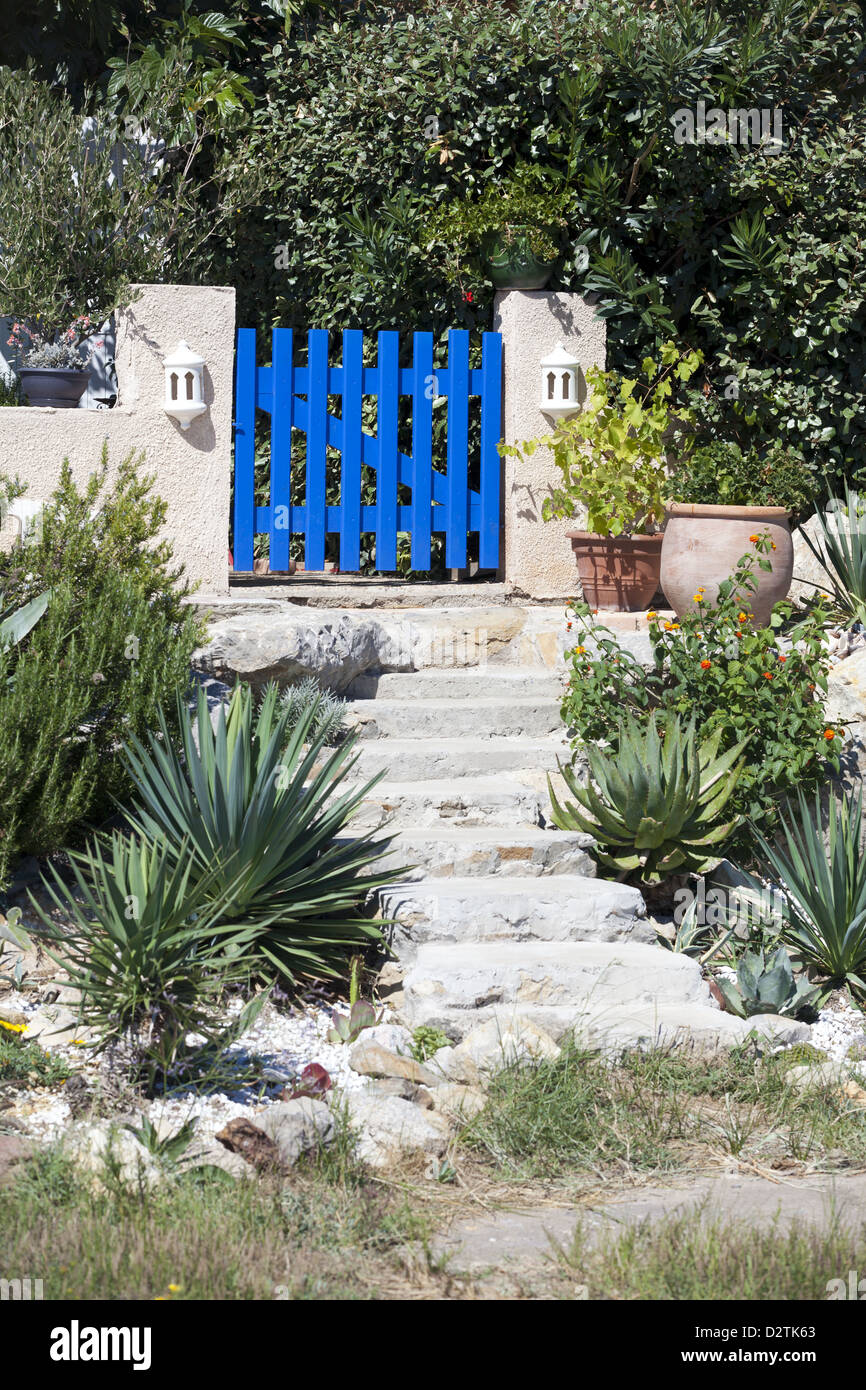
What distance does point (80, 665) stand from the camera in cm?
473

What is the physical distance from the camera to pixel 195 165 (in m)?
8.43

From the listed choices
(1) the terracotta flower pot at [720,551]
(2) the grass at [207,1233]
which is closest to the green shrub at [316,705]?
(1) the terracotta flower pot at [720,551]

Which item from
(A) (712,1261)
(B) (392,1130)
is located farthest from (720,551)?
(A) (712,1261)

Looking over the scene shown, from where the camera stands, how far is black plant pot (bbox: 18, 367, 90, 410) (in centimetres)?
689

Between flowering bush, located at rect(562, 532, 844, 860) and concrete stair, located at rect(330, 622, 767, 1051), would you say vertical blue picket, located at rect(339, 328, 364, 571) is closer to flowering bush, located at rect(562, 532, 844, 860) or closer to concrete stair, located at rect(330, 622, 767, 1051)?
concrete stair, located at rect(330, 622, 767, 1051)

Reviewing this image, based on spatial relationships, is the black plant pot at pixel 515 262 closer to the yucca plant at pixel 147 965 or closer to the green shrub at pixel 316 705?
the green shrub at pixel 316 705

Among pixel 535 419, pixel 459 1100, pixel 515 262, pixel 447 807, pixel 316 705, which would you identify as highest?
pixel 515 262

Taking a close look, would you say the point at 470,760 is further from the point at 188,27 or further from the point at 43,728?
the point at 188,27

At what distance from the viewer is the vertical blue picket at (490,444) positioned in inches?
280

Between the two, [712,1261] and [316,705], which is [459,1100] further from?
[316,705]

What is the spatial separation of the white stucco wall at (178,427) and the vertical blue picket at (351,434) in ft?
2.07

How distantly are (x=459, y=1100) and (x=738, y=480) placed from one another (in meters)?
4.00
